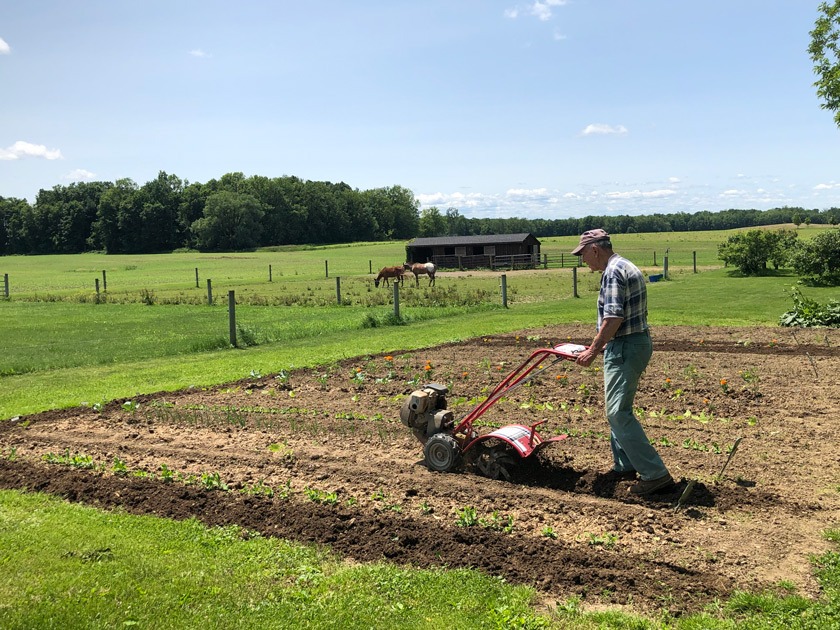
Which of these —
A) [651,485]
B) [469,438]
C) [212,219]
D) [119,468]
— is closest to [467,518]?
[469,438]

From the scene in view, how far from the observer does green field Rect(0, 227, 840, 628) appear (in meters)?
4.58

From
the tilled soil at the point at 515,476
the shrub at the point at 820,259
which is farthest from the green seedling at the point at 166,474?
the shrub at the point at 820,259

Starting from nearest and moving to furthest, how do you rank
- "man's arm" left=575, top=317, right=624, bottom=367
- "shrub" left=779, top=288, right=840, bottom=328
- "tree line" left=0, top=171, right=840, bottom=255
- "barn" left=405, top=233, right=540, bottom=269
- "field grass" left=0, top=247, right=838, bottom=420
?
"man's arm" left=575, top=317, right=624, bottom=367, "field grass" left=0, top=247, right=838, bottom=420, "shrub" left=779, top=288, right=840, bottom=328, "barn" left=405, top=233, right=540, bottom=269, "tree line" left=0, top=171, right=840, bottom=255

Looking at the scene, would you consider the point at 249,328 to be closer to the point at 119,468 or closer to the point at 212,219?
the point at 119,468

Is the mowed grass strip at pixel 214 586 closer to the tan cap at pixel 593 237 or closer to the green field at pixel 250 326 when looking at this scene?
the tan cap at pixel 593 237

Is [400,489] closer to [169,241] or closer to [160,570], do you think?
[160,570]

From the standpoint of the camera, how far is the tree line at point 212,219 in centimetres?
12150

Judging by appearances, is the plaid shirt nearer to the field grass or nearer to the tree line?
the field grass

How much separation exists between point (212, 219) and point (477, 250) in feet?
208

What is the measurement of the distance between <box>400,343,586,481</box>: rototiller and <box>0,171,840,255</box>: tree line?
381ft

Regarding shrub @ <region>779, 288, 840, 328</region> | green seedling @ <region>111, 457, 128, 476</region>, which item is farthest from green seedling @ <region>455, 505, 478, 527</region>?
shrub @ <region>779, 288, 840, 328</region>

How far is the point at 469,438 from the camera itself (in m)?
7.45

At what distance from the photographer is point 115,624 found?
4.54 meters

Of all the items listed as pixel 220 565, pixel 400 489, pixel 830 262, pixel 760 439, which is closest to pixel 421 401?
pixel 400 489
